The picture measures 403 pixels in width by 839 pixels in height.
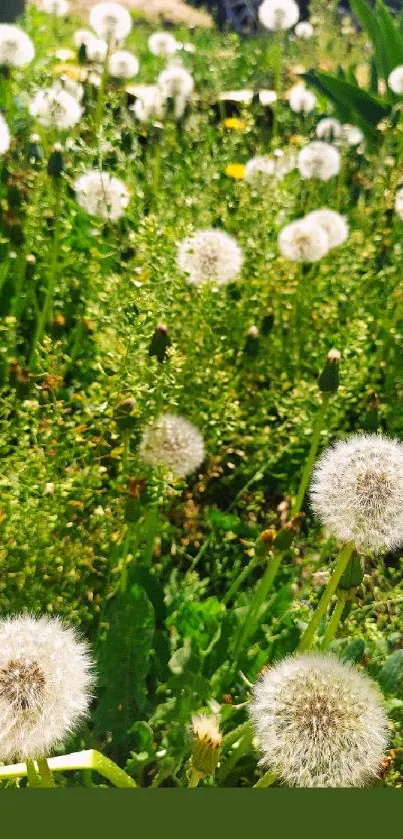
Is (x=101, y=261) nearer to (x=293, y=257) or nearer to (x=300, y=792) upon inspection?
(x=293, y=257)

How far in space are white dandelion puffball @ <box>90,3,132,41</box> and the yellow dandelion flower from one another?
27.9 inches

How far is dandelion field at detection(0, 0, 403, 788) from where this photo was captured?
1360mm

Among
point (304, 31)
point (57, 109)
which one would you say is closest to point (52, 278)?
point (57, 109)

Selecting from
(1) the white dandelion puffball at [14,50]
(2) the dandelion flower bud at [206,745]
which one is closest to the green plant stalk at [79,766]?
(2) the dandelion flower bud at [206,745]

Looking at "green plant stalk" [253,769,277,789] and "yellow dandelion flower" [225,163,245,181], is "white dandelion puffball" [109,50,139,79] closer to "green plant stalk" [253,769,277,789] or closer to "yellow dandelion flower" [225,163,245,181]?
"yellow dandelion flower" [225,163,245,181]

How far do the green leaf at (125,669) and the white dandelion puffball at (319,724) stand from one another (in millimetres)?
539

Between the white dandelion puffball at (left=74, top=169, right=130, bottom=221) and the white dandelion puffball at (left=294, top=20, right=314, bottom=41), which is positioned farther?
the white dandelion puffball at (left=294, top=20, right=314, bottom=41)

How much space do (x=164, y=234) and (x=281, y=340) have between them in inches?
22.1

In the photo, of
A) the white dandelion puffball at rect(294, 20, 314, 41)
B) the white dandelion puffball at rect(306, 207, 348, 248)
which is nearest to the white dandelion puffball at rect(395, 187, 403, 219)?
the white dandelion puffball at rect(306, 207, 348, 248)

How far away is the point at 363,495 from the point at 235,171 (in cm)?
271

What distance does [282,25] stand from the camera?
4.32 metres

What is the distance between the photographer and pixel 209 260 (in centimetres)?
265

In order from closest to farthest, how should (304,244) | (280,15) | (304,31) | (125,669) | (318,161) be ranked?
(125,669)
(304,244)
(318,161)
(280,15)
(304,31)

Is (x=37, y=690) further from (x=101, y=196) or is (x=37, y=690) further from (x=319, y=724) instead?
(x=101, y=196)
